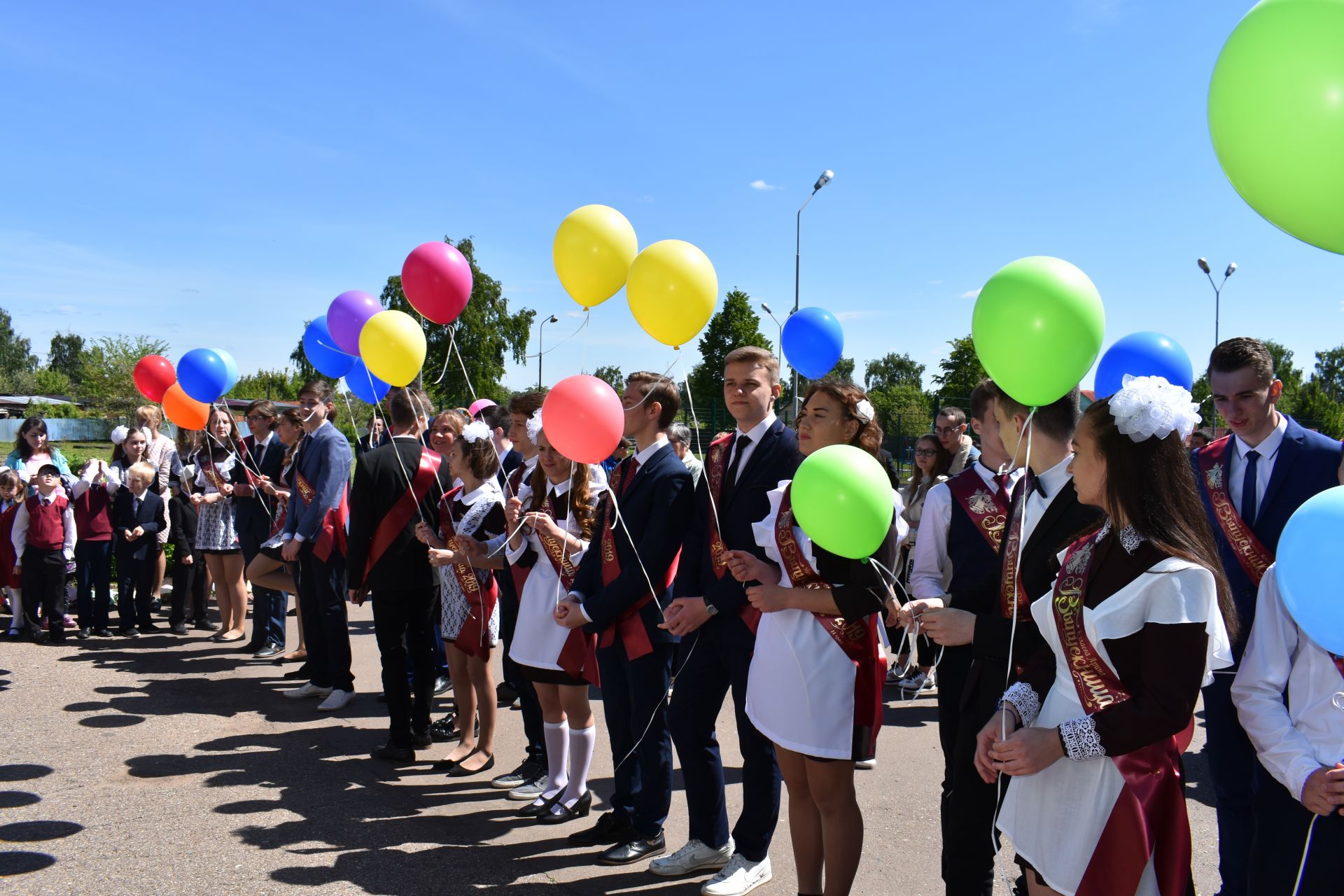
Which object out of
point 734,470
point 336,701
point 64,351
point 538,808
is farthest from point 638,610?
point 64,351

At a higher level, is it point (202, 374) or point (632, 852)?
point (202, 374)

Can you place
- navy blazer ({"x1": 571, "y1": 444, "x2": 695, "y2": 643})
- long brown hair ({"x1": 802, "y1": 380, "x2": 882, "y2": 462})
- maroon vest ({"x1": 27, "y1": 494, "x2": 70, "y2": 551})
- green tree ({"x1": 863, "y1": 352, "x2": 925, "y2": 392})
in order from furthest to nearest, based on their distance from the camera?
1. green tree ({"x1": 863, "y1": 352, "x2": 925, "y2": 392})
2. maroon vest ({"x1": 27, "y1": 494, "x2": 70, "y2": 551})
3. navy blazer ({"x1": 571, "y1": 444, "x2": 695, "y2": 643})
4. long brown hair ({"x1": 802, "y1": 380, "x2": 882, "y2": 462})

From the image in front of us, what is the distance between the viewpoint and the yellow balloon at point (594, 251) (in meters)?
3.99

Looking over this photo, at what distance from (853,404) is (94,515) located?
778 centimetres

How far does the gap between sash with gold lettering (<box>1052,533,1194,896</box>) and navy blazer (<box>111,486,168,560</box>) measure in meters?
8.44

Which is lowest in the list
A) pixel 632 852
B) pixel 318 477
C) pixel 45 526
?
pixel 632 852

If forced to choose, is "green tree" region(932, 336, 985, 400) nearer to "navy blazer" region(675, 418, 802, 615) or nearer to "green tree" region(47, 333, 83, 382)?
"navy blazer" region(675, 418, 802, 615)

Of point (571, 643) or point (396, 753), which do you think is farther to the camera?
point (396, 753)

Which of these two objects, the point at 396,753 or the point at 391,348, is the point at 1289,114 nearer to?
the point at 391,348

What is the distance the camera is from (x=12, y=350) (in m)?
124

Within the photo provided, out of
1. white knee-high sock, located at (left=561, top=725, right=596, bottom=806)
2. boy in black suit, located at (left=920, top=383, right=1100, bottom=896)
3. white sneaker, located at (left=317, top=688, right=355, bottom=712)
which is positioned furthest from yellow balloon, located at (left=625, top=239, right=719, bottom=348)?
white sneaker, located at (left=317, top=688, right=355, bottom=712)

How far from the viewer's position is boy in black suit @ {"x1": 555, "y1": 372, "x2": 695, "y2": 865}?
389 centimetres

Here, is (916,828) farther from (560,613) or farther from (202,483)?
(202,483)

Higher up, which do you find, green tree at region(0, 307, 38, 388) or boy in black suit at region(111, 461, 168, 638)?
green tree at region(0, 307, 38, 388)
